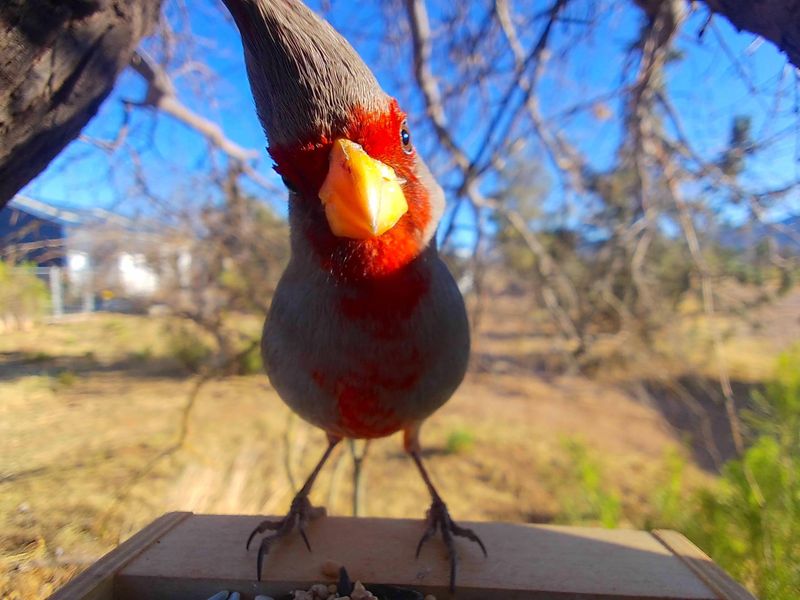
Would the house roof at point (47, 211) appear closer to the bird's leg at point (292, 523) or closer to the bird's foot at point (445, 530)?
the bird's leg at point (292, 523)

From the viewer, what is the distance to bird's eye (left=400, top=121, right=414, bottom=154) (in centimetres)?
113

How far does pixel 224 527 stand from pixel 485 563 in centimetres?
81

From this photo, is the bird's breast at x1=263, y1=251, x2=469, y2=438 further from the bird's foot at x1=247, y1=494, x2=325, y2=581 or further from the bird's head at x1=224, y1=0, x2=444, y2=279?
the bird's foot at x1=247, y1=494, x2=325, y2=581

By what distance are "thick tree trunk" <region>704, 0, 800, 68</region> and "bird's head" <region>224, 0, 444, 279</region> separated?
0.82 meters

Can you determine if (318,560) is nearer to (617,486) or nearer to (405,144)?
(405,144)

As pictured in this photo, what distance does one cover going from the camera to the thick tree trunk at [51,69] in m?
1.01

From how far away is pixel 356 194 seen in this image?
36.4 inches

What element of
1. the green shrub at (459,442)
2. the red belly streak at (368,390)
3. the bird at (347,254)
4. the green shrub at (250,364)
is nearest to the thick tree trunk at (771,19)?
the bird at (347,254)

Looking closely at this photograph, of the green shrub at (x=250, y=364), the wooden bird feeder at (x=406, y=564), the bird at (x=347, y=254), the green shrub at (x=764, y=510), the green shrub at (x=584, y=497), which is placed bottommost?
the green shrub at (x=584, y=497)

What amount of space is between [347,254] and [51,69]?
81cm

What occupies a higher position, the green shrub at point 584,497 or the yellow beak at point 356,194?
the yellow beak at point 356,194

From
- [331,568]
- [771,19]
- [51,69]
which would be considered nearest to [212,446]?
[331,568]

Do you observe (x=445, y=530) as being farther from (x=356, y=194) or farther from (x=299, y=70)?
(x=299, y=70)

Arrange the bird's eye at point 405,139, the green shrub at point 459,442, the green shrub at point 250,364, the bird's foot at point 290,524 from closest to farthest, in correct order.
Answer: the bird's eye at point 405,139 → the bird's foot at point 290,524 → the green shrub at point 250,364 → the green shrub at point 459,442
